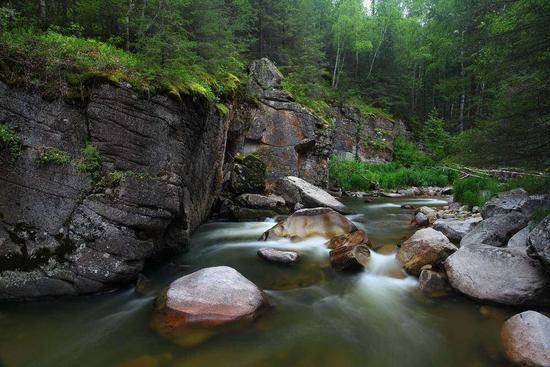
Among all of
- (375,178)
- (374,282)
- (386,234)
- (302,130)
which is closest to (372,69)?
(375,178)

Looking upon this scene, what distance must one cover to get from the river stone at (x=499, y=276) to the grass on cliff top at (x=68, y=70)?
230 inches

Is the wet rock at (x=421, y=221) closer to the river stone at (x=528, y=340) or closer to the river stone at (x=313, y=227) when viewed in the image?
the river stone at (x=313, y=227)

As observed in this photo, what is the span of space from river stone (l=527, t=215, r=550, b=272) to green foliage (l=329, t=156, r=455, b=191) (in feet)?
49.9

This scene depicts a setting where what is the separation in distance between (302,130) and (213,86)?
911 centimetres

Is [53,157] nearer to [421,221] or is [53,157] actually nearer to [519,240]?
[519,240]

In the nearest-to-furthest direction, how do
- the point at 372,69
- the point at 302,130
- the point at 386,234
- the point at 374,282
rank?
the point at 374,282 → the point at 386,234 → the point at 302,130 → the point at 372,69

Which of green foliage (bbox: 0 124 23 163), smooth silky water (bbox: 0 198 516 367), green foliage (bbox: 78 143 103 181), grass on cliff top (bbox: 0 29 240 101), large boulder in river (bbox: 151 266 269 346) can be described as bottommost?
smooth silky water (bbox: 0 198 516 367)

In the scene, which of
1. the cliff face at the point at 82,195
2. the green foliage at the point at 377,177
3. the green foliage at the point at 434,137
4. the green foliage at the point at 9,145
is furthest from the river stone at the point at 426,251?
the green foliage at the point at 434,137

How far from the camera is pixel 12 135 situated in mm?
4582

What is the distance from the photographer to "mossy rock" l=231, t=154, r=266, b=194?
12748 mm

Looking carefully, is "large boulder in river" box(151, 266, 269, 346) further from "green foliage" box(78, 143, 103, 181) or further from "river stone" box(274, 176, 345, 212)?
"river stone" box(274, 176, 345, 212)

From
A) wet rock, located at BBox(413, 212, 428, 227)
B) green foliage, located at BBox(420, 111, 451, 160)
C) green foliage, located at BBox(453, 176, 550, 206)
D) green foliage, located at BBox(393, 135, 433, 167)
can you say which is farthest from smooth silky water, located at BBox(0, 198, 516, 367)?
green foliage, located at BBox(420, 111, 451, 160)

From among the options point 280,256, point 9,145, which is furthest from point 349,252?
point 9,145

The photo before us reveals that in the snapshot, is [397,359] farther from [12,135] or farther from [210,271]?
[12,135]
